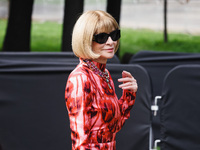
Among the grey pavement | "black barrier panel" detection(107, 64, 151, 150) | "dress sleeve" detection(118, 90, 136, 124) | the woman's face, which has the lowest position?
"black barrier panel" detection(107, 64, 151, 150)

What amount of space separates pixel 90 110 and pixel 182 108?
2990 mm

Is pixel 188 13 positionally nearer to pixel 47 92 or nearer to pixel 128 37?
pixel 128 37

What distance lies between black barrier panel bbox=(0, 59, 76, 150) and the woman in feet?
7.83

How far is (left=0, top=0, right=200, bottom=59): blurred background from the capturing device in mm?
19469

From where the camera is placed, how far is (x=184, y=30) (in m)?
20.5

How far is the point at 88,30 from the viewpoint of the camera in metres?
1.93

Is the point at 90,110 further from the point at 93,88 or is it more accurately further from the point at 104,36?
the point at 104,36

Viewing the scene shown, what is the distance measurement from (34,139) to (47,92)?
0.61 m

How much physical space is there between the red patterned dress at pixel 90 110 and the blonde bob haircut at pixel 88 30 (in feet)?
0.32

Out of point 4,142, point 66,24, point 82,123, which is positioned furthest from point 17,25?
point 82,123

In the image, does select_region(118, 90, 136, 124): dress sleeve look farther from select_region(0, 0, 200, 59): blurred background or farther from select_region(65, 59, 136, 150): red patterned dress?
select_region(0, 0, 200, 59): blurred background

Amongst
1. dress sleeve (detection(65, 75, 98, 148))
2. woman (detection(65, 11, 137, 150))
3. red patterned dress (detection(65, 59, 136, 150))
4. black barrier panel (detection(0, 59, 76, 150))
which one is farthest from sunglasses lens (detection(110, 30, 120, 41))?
black barrier panel (detection(0, 59, 76, 150))

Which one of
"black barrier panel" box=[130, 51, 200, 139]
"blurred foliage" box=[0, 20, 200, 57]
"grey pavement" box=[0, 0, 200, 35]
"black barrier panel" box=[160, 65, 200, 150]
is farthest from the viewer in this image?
"grey pavement" box=[0, 0, 200, 35]

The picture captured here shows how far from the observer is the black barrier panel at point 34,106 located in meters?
4.41
